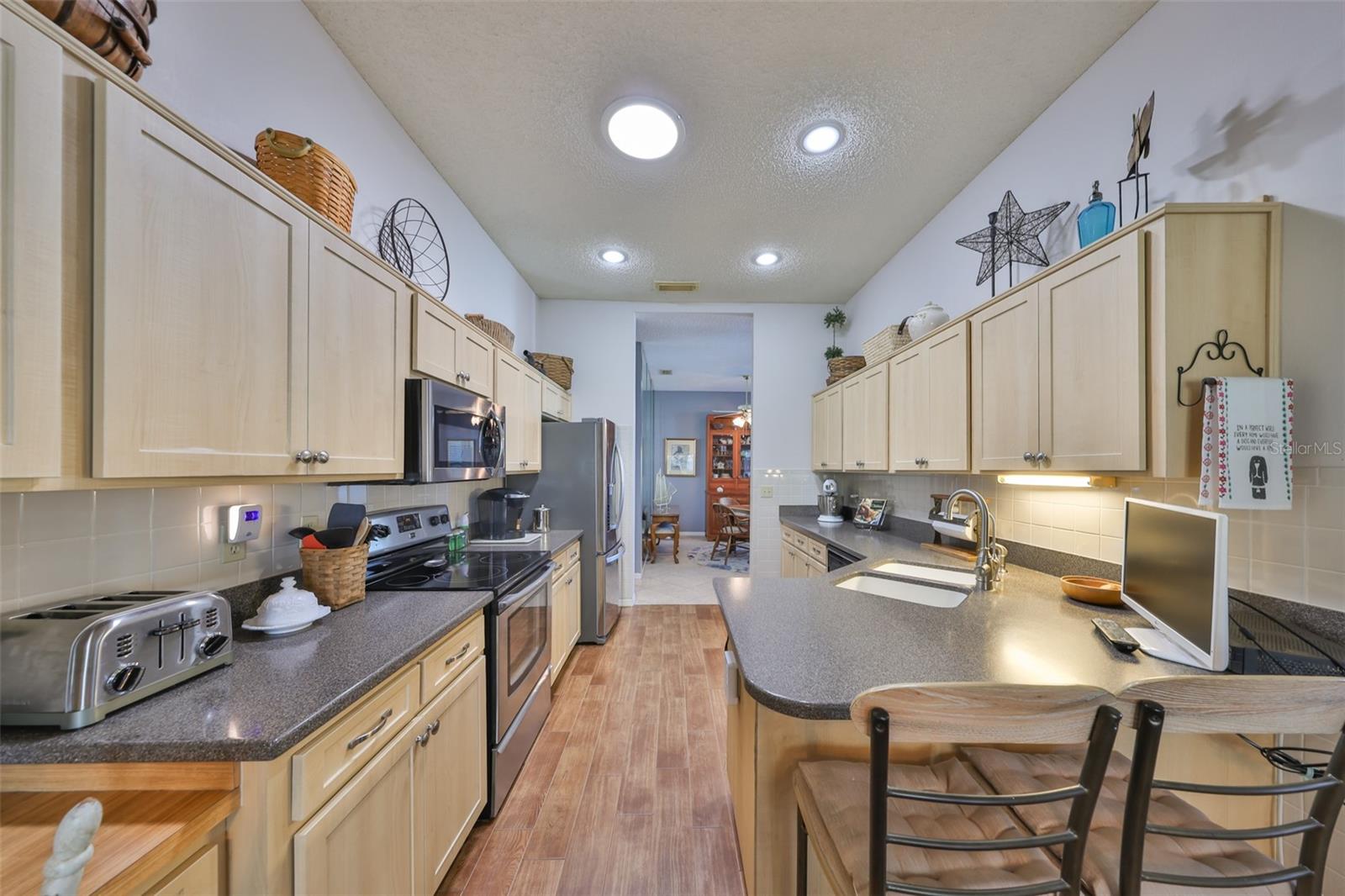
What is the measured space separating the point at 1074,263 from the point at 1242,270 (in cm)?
36

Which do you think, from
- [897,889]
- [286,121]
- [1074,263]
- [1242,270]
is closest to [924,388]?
[1074,263]

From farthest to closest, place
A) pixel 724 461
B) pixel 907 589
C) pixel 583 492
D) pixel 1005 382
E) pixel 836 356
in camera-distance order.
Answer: pixel 724 461 → pixel 836 356 → pixel 583 492 → pixel 907 589 → pixel 1005 382

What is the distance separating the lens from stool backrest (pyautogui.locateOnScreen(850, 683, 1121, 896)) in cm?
71

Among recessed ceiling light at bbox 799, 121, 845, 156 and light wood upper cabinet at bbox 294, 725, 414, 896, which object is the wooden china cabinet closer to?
recessed ceiling light at bbox 799, 121, 845, 156

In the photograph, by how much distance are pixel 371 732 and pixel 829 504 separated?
140 inches

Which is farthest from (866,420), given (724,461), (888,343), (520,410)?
(724,461)

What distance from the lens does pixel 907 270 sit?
10.5 ft

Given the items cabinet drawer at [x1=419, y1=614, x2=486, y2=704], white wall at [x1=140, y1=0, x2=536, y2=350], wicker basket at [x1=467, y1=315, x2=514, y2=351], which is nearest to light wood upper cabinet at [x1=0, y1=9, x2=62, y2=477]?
white wall at [x1=140, y1=0, x2=536, y2=350]

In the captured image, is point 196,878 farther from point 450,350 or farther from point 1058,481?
point 1058,481

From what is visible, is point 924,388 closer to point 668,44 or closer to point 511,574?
point 668,44

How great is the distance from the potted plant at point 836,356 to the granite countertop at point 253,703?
10.8 feet

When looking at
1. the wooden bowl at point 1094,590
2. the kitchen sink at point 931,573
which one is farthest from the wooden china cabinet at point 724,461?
the wooden bowl at point 1094,590

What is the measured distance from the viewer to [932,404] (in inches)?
92.2

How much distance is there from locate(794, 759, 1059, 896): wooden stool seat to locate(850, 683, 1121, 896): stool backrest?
4.7 inches
